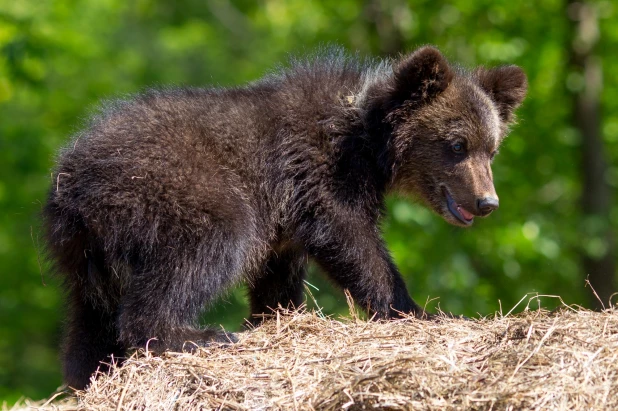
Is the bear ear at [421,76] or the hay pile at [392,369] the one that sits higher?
the bear ear at [421,76]

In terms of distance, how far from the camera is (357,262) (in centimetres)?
677

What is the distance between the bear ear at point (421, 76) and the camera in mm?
7090

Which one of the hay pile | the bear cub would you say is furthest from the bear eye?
the hay pile

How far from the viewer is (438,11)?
52.8 feet

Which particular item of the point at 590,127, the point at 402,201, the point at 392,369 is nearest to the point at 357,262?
the point at 392,369

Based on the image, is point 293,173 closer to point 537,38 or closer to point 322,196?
point 322,196

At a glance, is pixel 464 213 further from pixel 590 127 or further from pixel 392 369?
pixel 590 127

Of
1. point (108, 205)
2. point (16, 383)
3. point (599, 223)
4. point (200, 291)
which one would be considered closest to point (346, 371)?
point (200, 291)

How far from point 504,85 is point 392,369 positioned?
12.8 ft

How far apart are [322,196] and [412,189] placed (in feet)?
3.53

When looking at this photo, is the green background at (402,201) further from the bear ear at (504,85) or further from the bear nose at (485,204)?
the bear nose at (485,204)

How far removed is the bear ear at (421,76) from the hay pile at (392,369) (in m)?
2.10

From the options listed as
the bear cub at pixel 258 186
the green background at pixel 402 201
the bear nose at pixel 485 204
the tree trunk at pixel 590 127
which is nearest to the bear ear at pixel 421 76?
the bear cub at pixel 258 186

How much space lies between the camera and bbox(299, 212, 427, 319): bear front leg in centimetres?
677
